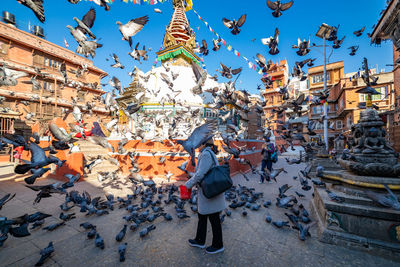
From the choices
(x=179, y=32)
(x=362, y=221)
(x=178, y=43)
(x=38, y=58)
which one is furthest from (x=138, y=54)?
(x=38, y=58)

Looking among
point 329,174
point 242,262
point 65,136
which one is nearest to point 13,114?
point 65,136

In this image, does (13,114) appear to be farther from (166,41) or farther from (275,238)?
(275,238)

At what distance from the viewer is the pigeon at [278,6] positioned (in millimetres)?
Result: 6793

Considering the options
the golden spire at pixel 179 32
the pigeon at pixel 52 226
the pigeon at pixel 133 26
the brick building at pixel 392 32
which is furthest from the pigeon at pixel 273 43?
the golden spire at pixel 179 32

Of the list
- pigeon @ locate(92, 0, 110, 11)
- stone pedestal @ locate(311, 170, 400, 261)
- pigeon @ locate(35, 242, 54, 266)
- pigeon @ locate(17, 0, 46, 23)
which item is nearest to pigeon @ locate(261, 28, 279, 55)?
stone pedestal @ locate(311, 170, 400, 261)

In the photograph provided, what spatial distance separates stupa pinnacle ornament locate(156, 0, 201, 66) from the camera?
24.3 meters

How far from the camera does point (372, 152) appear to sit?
3.45 m

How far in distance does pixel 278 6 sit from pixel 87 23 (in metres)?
7.38

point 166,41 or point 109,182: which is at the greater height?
point 166,41

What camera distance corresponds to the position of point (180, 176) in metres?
8.28

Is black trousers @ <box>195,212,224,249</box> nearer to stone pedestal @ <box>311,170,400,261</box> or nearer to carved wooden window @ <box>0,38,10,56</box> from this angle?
stone pedestal @ <box>311,170,400,261</box>

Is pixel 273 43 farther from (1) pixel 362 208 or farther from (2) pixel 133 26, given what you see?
(1) pixel 362 208

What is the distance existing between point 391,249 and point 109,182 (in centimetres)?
934

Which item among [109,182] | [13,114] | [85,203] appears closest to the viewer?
[85,203]
